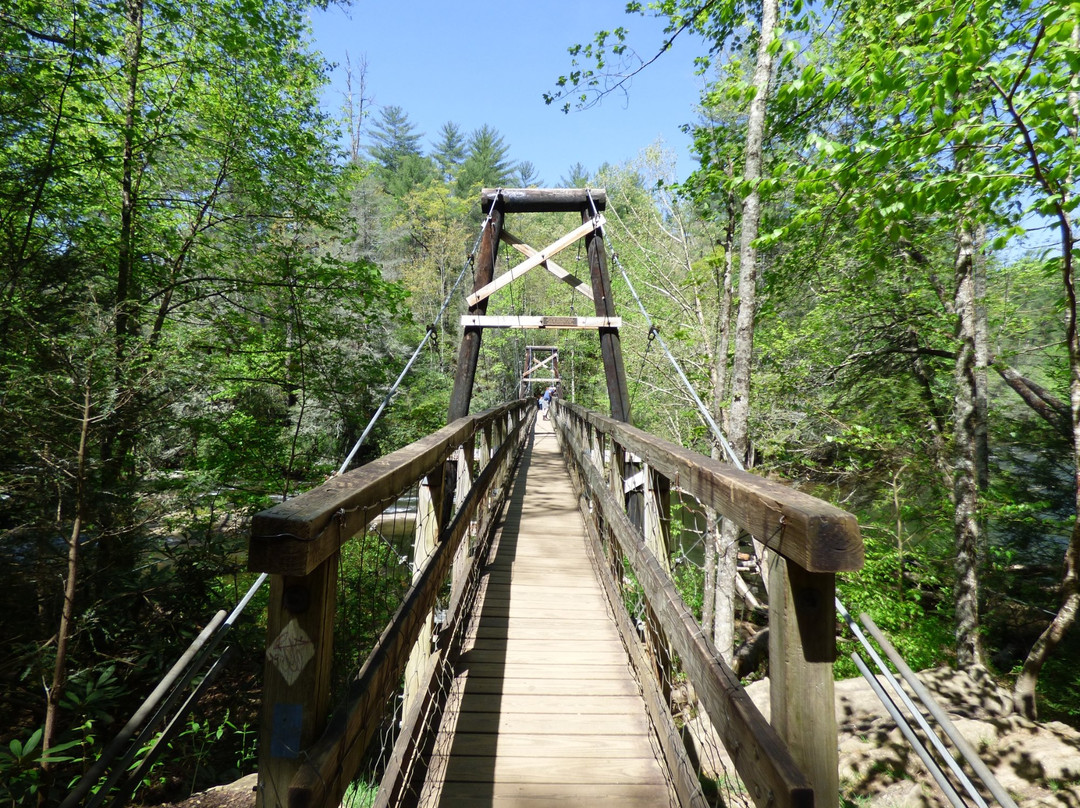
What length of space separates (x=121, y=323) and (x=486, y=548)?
13.0 feet

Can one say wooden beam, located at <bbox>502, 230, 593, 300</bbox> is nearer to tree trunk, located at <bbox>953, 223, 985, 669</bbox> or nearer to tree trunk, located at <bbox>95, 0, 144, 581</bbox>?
tree trunk, located at <bbox>95, 0, 144, 581</bbox>

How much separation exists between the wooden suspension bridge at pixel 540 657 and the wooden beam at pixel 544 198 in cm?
294

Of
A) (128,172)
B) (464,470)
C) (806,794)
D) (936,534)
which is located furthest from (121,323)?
(936,534)

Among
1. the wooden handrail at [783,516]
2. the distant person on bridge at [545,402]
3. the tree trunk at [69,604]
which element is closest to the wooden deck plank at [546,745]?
the wooden handrail at [783,516]

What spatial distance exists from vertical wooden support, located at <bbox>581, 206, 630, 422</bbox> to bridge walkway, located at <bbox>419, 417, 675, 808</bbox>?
1.57m

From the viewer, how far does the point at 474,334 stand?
497cm

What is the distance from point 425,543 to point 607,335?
10.7 feet

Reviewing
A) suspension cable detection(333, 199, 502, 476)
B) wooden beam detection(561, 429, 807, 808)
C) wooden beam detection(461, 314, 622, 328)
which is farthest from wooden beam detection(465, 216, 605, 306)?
wooden beam detection(561, 429, 807, 808)

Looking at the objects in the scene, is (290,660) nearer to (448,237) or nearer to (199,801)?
(199,801)

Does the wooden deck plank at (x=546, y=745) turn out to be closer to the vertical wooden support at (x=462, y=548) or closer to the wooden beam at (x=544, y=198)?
the vertical wooden support at (x=462, y=548)

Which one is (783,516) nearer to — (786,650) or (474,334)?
(786,650)

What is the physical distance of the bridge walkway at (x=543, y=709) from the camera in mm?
1587

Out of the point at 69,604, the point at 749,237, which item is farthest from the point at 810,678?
the point at 749,237

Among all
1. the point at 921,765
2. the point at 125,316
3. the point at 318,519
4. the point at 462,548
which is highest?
the point at 125,316
